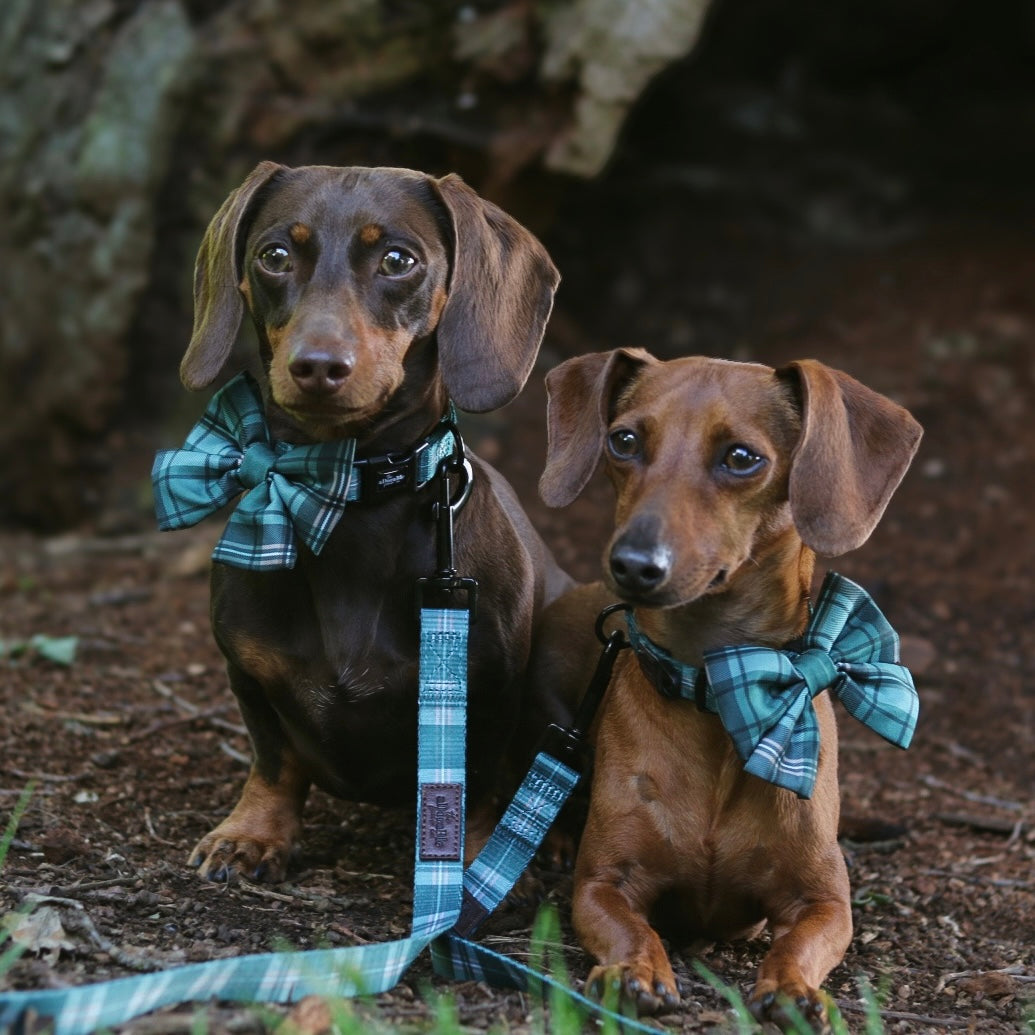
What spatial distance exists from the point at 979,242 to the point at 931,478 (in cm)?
196

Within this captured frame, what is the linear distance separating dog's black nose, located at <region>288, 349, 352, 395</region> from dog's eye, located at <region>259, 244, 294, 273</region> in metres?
0.38

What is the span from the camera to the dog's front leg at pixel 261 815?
3.71 metres

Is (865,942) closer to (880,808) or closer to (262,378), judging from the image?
(880,808)

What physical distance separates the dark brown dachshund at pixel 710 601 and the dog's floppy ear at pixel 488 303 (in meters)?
0.15

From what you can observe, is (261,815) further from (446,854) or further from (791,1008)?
(791,1008)

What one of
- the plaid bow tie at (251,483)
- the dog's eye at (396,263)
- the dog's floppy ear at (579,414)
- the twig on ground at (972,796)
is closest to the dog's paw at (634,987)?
the dog's floppy ear at (579,414)

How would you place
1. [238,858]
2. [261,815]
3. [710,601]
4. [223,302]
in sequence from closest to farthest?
[710,601]
[223,302]
[238,858]
[261,815]

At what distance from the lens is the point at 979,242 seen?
337 inches

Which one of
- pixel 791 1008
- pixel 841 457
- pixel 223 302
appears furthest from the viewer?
pixel 223 302

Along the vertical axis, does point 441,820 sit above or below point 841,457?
below

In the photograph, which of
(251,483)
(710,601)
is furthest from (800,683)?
(251,483)

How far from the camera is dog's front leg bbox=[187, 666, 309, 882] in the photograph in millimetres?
3707

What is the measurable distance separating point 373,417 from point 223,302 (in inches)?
19.3

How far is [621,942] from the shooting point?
3113 millimetres
